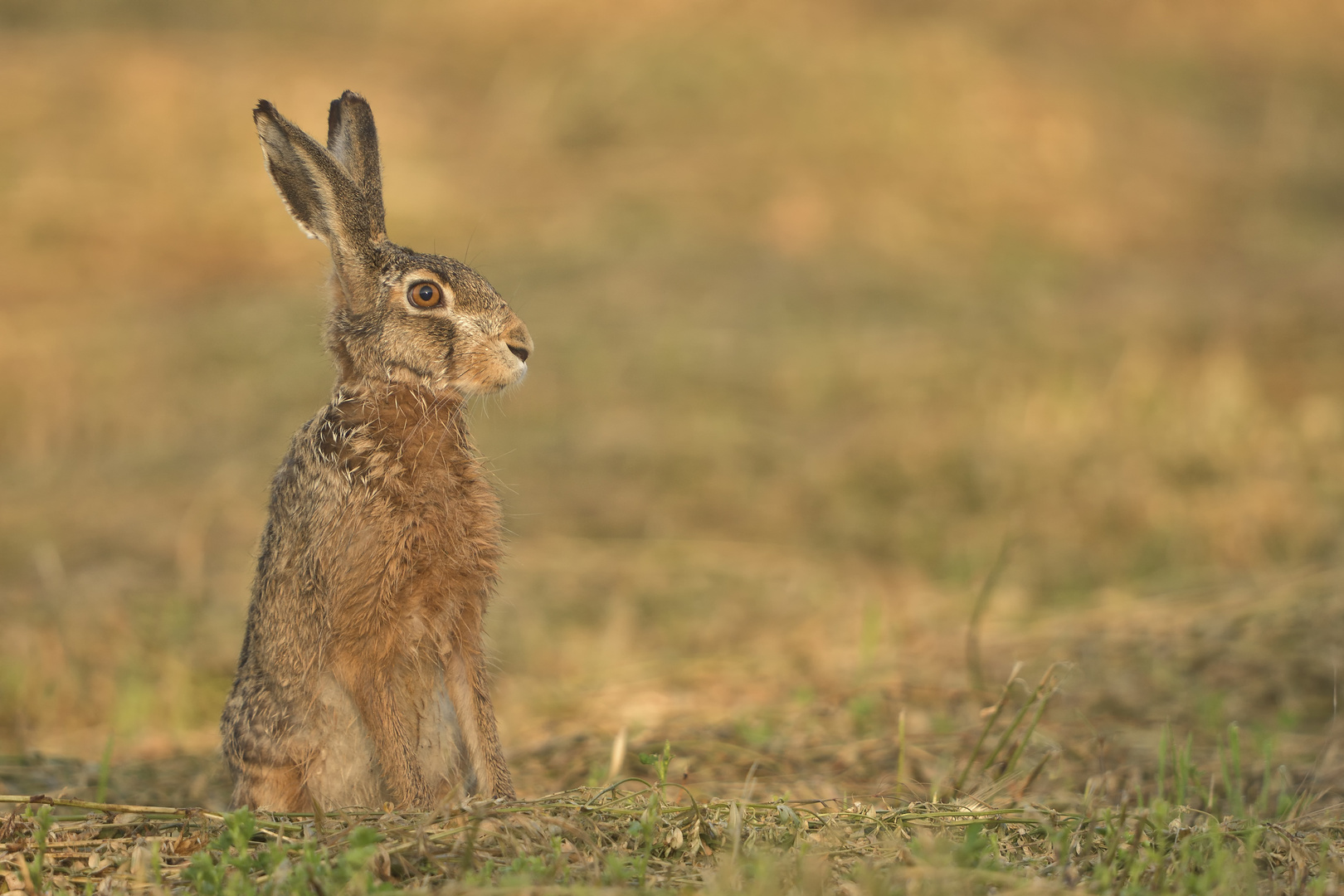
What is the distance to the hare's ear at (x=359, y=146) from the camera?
15.2ft

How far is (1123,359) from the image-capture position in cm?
1127

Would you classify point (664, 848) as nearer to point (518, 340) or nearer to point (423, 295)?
point (518, 340)

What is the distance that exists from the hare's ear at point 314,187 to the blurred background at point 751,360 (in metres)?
1.06

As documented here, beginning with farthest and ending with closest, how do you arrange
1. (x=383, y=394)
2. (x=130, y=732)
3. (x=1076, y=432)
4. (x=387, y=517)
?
(x=1076, y=432), (x=130, y=732), (x=383, y=394), (x=387, y=517)

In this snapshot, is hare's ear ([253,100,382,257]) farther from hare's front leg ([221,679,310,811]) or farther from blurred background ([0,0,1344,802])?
hare's front leg ([221,679,310,811])

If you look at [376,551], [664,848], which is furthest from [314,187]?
[664,848]

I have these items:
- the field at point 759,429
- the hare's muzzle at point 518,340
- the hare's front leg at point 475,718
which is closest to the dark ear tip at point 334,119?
the hare's muzzle at point 518,340

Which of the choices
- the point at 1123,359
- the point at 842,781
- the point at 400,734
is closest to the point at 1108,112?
the point at 1123,359

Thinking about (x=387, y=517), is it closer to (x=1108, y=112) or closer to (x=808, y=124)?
(x=808, y=124)

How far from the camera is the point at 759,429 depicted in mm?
10828

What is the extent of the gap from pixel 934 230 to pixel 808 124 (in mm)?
2862

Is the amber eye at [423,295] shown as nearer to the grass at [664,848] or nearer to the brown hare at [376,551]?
the brown hare at [376,551]

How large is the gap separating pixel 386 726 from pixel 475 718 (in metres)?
0.34

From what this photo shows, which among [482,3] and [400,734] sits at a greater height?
[482,3]
